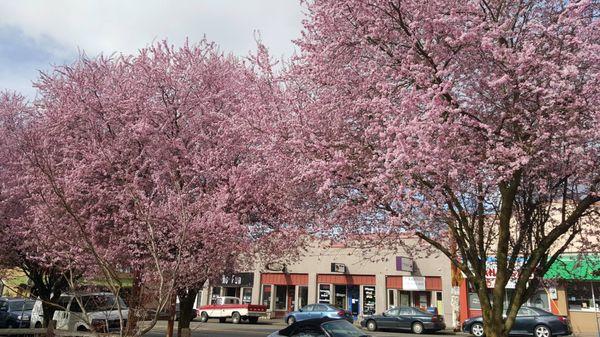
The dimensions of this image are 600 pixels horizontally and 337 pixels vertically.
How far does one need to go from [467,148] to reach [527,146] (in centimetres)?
86

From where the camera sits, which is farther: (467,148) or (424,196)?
(424,196)

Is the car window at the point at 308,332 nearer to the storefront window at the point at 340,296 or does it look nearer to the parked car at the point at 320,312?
the parked car at the point at 320,312

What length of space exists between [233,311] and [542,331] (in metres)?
18.1

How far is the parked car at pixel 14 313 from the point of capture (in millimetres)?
20541

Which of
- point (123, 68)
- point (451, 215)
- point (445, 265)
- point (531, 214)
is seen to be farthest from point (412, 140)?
point (445, 265)

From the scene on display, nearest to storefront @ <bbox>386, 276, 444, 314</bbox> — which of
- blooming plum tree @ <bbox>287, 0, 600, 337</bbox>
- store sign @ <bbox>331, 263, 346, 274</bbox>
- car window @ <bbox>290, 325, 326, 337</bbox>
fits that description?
store sign @ <bbox>331, 263, 346, 274</bbox>

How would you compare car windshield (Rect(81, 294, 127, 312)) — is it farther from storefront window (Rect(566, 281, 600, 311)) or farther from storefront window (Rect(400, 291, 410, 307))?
storefront window (Rect(566, 281, 600, 311))

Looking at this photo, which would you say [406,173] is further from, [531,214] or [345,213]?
[531,214]

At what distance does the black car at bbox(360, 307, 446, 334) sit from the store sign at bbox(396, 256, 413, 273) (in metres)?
4.31

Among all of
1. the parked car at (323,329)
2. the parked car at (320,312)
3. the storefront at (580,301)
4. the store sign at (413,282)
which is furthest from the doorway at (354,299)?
the parked car at (323,329)

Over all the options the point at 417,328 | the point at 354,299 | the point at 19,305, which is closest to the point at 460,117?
the point at 417,328

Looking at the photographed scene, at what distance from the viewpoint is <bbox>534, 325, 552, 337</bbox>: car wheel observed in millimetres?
18344

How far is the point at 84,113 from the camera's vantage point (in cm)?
1238

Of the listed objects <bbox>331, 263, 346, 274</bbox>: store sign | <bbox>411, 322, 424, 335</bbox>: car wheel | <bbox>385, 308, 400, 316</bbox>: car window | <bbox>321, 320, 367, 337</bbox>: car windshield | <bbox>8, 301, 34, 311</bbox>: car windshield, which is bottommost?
<bbox>411, 322, 424, 335</bbox>: car wheel
